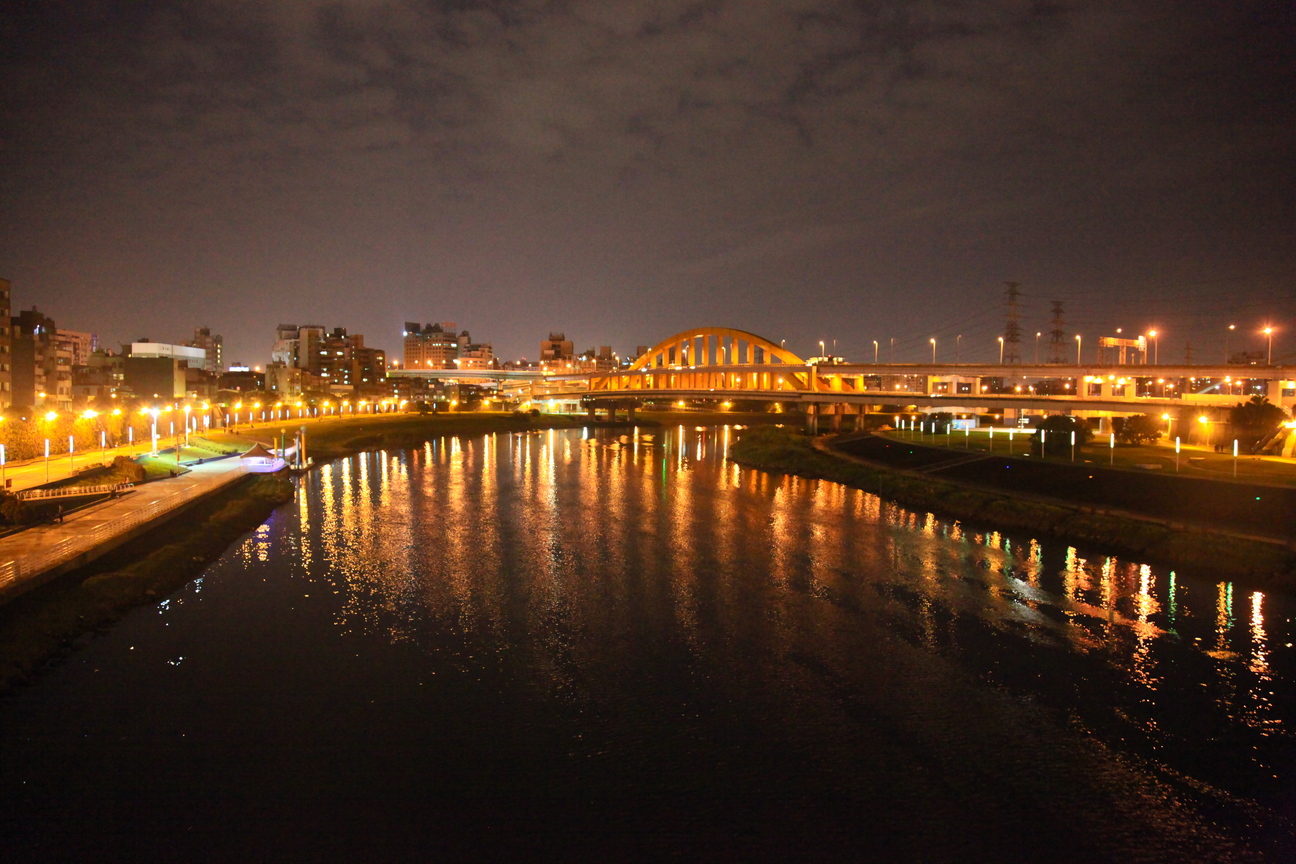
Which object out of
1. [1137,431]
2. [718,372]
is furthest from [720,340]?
[1137,431]

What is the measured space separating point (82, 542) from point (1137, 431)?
31566 mm

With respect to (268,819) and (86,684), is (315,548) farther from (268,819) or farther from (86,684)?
(268,819)

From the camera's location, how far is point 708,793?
669cm

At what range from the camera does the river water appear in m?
6.17

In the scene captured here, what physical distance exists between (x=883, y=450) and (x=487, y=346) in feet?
506

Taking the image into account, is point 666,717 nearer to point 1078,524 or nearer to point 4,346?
point 1078,524

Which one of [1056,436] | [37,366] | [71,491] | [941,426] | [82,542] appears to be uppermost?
[37,366]

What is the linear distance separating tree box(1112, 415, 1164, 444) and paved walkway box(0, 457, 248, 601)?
30.6 m

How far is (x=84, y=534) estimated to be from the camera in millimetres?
13547

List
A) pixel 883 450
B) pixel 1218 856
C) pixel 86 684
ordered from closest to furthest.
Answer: pixel 1218 856
pixel 86 684
pixel 883 450

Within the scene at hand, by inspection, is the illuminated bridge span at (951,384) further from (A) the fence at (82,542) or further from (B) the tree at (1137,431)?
(A) the fence at (82,542)

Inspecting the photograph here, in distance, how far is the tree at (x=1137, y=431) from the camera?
2816cm

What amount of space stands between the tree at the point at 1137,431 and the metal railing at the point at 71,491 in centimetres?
3228

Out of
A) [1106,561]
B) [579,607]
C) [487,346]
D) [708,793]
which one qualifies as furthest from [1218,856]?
[487,346]
